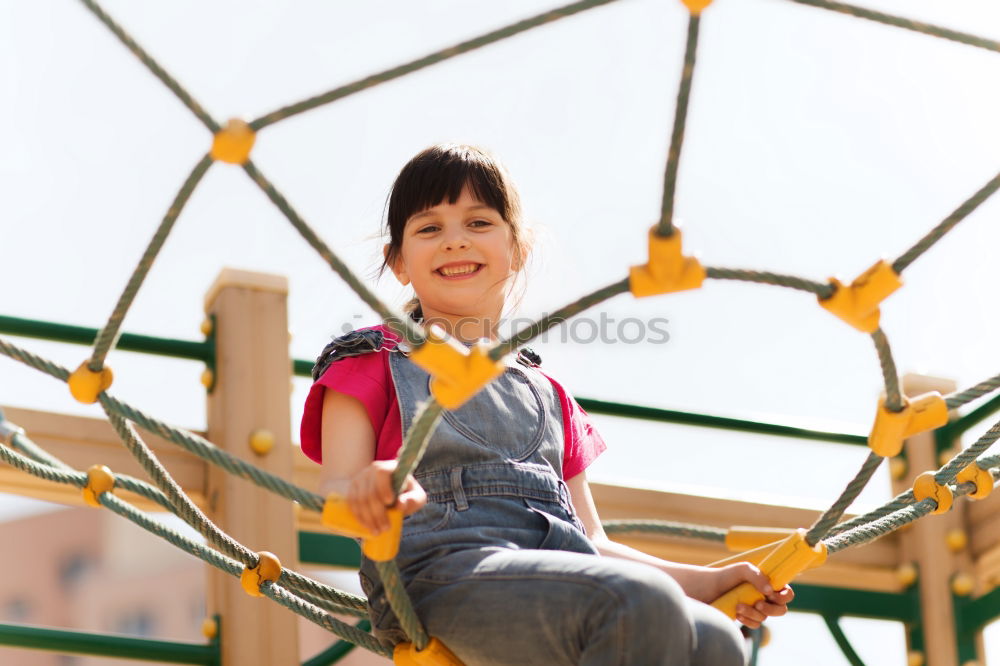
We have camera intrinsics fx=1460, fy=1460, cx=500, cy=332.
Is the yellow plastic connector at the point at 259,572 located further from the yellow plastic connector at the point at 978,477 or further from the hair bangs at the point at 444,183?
the yellow plastic connector at the point at 978,477

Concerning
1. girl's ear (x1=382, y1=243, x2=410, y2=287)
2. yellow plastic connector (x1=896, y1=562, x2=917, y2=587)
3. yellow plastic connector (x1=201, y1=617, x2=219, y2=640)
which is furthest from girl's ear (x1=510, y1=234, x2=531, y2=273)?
yellow plastic connector (x1=896, y1=562, x2=917, y2=587)

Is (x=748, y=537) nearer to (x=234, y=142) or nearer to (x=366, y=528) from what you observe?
(x=366, y=528)

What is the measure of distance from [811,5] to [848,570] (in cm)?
147

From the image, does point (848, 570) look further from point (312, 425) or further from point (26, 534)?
point (26, 534)

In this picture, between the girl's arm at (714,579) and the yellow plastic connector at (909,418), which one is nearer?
the yellow plastic connector at (909,418)

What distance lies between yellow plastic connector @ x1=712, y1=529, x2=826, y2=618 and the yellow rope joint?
36 cm

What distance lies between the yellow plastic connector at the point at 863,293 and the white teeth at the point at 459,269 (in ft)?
1.47

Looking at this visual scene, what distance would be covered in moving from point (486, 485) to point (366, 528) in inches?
8.9

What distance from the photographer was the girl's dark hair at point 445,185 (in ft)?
5.05

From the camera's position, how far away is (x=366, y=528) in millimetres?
1137

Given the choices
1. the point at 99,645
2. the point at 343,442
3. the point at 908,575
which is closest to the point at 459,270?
the point at 343,442

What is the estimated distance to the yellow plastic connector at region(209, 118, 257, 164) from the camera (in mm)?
1146

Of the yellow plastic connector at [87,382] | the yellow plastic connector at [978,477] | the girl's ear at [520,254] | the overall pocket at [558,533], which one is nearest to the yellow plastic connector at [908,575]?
the yellow plastic connector at [978,477]

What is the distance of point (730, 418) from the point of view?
2.48 meters
